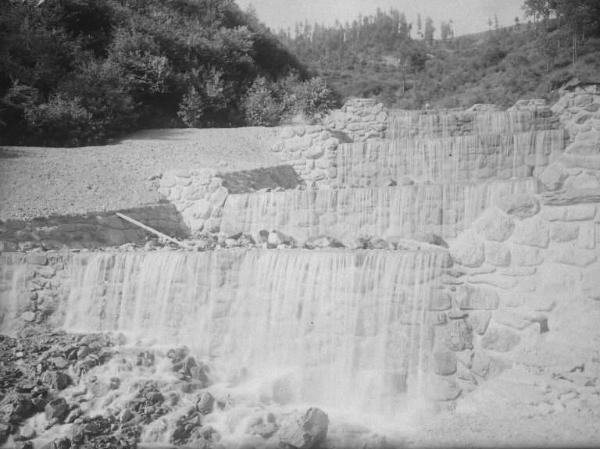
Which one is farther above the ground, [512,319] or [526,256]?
[526,256]

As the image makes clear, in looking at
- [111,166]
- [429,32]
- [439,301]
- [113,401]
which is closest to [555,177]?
[439,301]

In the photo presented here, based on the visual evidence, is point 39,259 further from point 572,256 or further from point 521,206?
point 572,256

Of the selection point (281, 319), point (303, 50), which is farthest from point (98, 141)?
point (303, 50)

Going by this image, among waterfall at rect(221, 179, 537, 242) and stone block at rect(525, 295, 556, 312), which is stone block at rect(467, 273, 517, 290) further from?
waterfall at rect(221, 179, 537, 242)

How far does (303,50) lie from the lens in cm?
4106

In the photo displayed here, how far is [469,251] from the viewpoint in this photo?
15.5ft

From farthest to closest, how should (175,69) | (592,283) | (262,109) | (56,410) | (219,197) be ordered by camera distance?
(175,69) < (262,109) < (219,197) < (56,410) < (592,283)

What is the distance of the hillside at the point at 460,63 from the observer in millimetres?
19688

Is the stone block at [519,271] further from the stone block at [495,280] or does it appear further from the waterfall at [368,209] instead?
the waterfall at [368,209]

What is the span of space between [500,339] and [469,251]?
803 millimetres

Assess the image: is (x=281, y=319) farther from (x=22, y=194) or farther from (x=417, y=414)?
(x=22, y=194)

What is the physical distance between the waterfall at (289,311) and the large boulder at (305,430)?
2.11 feet

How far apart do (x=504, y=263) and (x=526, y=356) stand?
81cm

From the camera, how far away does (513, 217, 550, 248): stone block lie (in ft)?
14.7
